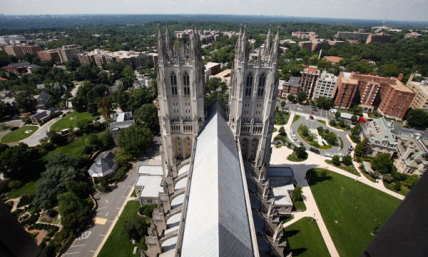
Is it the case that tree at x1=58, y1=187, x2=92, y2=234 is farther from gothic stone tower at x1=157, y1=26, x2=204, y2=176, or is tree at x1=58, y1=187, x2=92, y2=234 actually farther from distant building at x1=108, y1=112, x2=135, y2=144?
distant building at x1=108, y1=112, x2=135, y2=144

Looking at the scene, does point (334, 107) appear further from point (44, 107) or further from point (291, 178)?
point (44, 107)

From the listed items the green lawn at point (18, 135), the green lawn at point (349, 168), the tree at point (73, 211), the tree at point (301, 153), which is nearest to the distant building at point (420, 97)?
the green lawn at point (349, 168)

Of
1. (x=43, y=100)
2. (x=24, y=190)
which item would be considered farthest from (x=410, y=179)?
(x=43, y=100)

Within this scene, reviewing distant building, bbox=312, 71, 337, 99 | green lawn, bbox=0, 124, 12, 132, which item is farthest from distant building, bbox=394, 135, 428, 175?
green lawn, bbox=0, 124, 12, 132

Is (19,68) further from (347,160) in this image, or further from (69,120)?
(347,160)

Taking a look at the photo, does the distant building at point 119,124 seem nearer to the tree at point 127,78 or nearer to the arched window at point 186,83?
the arched window at point 186,83

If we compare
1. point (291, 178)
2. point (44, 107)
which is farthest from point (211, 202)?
point (44, 107)
